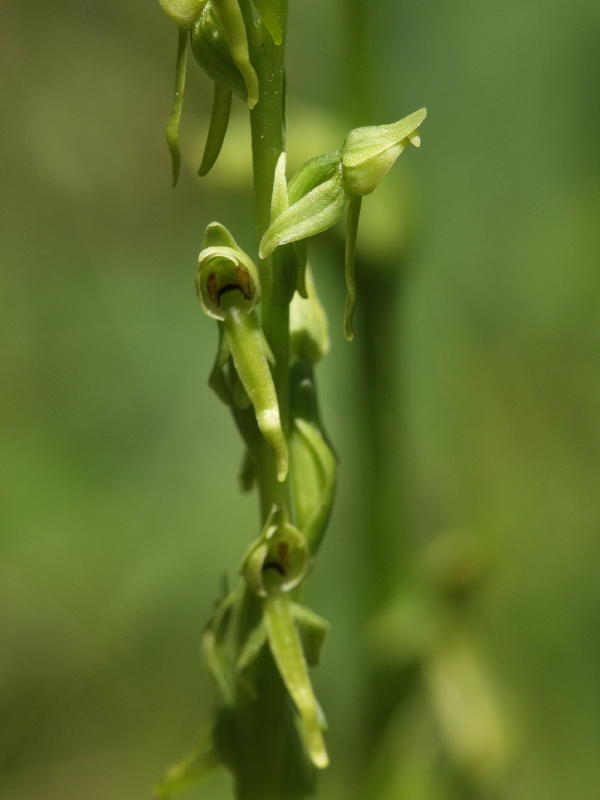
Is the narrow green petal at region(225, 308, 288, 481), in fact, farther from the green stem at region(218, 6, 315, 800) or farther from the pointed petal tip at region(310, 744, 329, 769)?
the pointed petal tip at region(310, 744, 329, 769)

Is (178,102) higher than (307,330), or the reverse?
(178,102)

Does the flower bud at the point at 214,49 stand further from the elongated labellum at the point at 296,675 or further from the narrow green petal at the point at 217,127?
the elongated labellum at the point at 296,675

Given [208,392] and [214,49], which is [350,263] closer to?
[214,49]

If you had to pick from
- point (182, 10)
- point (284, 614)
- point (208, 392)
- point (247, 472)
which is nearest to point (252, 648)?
point (284, 614)

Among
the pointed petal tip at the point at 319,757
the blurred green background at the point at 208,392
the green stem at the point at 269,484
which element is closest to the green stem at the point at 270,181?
the green stem at the point at 269,484

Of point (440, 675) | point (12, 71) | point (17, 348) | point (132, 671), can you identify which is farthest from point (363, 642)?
point (12, 71)

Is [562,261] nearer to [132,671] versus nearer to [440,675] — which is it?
[440,675]

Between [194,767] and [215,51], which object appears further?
[194,767]

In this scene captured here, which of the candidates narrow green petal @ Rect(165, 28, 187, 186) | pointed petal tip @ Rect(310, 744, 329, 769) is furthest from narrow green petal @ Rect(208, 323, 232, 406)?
pointed petal tip @ Rect(310, 744, 329, 769)
